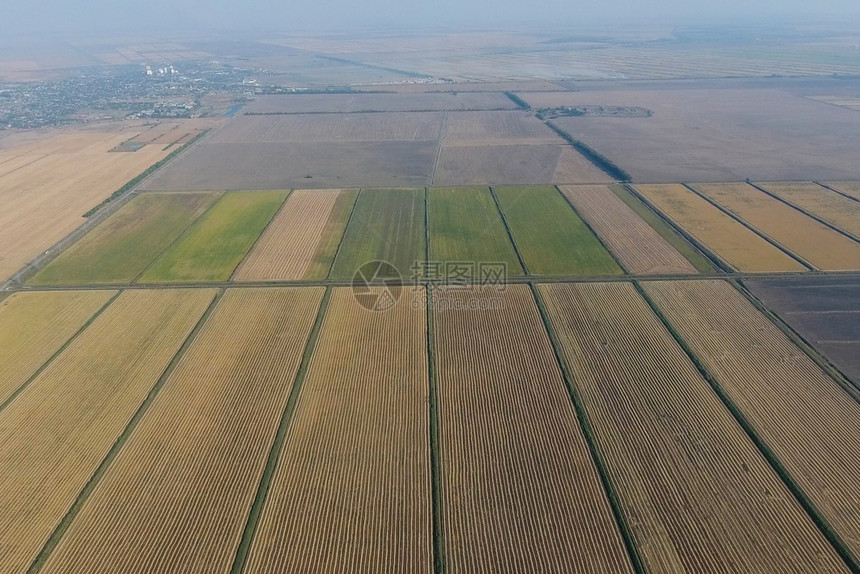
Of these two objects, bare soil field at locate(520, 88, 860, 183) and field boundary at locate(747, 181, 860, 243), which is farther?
bare soil field at locate(520, 88, 860, 183)

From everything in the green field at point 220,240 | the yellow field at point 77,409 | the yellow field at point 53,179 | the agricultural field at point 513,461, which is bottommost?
the yellow field at point 53,179

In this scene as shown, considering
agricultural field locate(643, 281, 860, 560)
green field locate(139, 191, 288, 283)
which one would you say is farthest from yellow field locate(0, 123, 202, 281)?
agricultural field locate(643, 281, 860, 560)

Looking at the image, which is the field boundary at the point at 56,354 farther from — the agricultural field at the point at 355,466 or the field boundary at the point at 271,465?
the agricultural field at the point at 355,466

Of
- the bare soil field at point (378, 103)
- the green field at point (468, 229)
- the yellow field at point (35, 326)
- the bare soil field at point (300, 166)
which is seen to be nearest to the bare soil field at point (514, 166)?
the bare soil field at point (300, 166)

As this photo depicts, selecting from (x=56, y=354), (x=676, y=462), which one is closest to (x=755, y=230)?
(x=676, y=462)

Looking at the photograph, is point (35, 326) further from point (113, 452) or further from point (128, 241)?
point (113, 452)

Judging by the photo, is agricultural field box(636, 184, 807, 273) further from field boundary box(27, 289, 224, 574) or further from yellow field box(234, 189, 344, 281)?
field boundary box(27, 289, 224, 574)

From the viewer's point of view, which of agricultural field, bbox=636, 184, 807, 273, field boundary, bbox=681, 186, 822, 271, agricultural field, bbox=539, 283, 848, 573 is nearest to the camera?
agricultural field, bbox=539, 283, 848, 573
